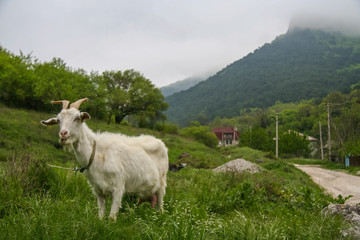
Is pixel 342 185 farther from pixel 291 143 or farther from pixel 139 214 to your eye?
pixel 291 143

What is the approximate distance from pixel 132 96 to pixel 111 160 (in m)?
43.9

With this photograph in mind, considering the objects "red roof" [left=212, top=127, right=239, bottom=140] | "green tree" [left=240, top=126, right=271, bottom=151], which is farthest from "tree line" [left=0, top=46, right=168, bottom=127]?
"red roof" [left=212, top=127, right=239, bottom=140]

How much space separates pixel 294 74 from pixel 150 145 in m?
203

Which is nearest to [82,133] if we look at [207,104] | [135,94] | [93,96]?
[93,96]

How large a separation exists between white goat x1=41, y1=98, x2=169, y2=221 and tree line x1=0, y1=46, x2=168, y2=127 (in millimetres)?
21981

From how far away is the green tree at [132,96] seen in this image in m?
43.8

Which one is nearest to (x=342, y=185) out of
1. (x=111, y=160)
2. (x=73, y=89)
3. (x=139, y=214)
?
(x=139, y=214)

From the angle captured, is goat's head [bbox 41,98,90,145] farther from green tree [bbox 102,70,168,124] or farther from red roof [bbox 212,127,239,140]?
red roof [bbox 212,127,239,140]

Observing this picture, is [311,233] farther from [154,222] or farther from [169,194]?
[169,194]

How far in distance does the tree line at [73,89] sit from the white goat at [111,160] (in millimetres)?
21981

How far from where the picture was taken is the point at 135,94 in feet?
157

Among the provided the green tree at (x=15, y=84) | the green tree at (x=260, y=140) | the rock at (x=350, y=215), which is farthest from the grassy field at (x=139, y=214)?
the green tree at (x=260, y=140)

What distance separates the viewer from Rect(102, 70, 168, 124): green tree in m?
43.8

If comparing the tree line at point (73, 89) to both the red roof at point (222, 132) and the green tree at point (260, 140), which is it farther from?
the red roof at point (222, 132)
